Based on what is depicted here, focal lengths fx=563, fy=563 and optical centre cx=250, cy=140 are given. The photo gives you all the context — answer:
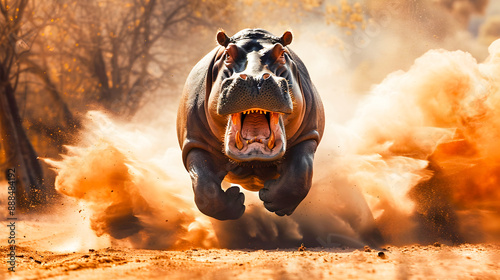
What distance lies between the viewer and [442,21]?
15.5 m

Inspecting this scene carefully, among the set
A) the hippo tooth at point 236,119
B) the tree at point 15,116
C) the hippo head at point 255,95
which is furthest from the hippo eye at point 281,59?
the tree at point 15,116

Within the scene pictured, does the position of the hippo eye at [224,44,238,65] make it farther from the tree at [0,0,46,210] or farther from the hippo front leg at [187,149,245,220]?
the tree at [0,0,46,210]

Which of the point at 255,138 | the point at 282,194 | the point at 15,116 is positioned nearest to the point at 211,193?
the point at 282,194

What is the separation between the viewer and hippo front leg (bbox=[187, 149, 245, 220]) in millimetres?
6957

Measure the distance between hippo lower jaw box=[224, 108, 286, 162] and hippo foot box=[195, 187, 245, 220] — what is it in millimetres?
742

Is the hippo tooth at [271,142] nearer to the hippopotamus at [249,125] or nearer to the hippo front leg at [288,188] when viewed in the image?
the hippopotamus at [249,125]

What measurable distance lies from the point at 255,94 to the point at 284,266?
1.92m

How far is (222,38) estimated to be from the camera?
727cm

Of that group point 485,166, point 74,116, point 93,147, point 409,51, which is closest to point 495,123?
point 485,166

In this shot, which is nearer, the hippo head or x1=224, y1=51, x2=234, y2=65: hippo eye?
the hippo head

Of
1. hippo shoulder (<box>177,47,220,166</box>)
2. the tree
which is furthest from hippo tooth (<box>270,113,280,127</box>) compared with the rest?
the tree

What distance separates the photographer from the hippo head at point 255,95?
621cm

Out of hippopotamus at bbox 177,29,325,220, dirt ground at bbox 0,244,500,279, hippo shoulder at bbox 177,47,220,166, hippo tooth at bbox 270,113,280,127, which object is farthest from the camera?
hippo shoulder at bbox 177,47,220,166

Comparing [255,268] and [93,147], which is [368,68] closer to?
[93,147]
